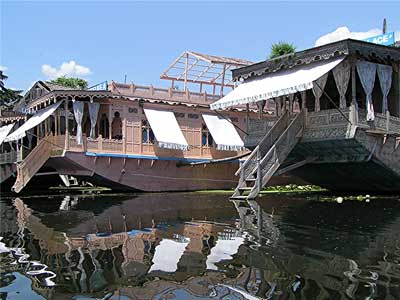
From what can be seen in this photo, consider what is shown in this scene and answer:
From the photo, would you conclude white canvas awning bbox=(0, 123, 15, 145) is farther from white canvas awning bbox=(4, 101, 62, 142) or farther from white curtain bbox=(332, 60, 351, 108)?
white curtain bbox=(332, 60, 351, 108)

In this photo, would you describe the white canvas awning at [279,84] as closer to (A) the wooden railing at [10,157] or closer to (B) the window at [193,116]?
(B) the window at [193,116]

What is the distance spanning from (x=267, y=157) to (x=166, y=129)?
31.1ft

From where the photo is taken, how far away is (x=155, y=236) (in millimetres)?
9227

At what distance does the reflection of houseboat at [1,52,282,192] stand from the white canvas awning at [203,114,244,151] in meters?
0.06

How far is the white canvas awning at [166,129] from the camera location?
25281mm

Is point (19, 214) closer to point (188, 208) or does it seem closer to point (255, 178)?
point (188, 208)

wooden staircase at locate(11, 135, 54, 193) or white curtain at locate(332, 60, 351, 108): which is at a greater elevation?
white curtain at locate(332, 60, 351, 108)

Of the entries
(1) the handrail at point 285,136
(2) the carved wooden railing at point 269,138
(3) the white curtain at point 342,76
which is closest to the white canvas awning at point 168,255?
(1) the handrail at point 285,136

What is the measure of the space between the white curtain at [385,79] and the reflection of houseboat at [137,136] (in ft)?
22.8

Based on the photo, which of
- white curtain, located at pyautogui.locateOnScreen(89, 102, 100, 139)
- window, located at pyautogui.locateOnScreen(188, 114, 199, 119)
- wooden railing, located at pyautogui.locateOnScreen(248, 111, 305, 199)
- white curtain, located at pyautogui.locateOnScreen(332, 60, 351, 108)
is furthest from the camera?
window, located at pyautogui.locateOnScreen(188, 114, 199, 119)

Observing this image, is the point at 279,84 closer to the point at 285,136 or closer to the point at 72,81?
the point at 285,136

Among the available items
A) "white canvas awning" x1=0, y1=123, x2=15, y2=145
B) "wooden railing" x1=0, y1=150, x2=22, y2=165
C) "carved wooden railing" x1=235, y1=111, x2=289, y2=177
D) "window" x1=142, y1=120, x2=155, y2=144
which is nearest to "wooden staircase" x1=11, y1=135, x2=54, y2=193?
"wooden railing" x1=0, y1=150, x2=22, y2=165

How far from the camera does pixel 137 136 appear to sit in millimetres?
25812

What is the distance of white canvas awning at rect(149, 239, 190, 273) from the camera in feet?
21.2
